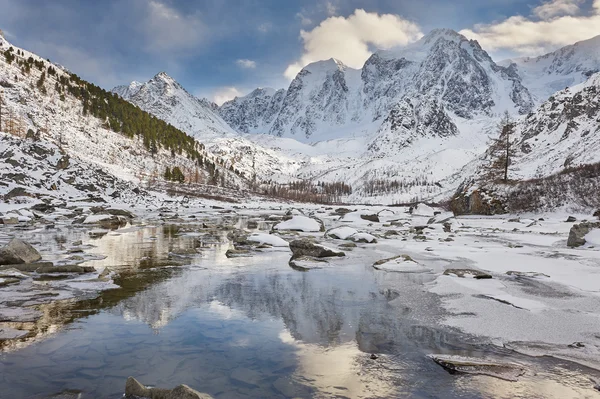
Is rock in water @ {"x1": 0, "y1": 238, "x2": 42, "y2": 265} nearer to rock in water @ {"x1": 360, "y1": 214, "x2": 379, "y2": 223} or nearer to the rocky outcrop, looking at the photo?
rock in water @ {"x1": 360, "y1": 214, "x2": 379, "y2": 223}

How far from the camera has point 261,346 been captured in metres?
6.89

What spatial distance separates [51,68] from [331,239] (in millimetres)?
162982

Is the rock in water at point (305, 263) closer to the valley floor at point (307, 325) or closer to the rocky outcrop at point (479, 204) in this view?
the valley floor at point (307, 325)

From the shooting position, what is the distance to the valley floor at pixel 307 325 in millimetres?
5477

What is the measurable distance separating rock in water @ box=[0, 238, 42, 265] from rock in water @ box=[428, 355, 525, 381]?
14.7 metres

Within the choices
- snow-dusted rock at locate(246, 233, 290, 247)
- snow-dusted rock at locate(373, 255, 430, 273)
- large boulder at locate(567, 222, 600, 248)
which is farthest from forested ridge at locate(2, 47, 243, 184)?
large boulder at locate(567, 222, 600, 248)

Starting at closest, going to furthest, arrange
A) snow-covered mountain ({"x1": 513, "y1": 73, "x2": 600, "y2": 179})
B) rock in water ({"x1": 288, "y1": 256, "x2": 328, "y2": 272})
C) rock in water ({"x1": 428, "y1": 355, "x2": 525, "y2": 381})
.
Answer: rock in water ({"x1": 428, "y1": 355, "x2": 525, "y2": 381}) → rock in water ({"x1": 288, "y1": 256, "x2": 328, "y2": 272}) → snow-covered mountain ({"x1": 513, "y1": 73, "x2": 600, "y2": 179})

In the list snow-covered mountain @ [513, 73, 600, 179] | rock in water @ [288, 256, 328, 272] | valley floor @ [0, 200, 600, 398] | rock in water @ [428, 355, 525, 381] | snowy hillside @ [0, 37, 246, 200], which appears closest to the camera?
valley floor @ [0, 200, 600, 398]

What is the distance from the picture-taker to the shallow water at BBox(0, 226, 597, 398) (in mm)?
5277

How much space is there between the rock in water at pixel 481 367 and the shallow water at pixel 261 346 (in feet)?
0.43

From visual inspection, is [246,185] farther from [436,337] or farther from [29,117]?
[436,337]

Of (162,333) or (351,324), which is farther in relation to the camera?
(351,324)

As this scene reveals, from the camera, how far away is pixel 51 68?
145500mm

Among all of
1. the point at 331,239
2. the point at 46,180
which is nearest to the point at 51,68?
the point at 46,180
